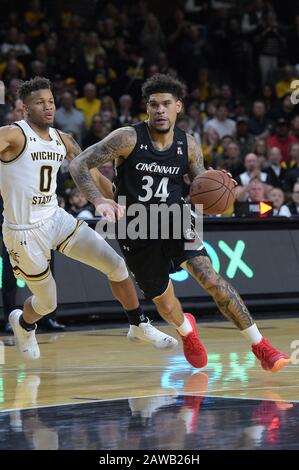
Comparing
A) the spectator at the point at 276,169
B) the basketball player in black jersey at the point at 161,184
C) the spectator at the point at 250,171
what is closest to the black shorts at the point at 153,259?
the basketball player in black jersey at the point at 161,184

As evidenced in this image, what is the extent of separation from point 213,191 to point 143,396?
175cm

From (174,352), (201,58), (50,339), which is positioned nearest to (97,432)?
(174,352)

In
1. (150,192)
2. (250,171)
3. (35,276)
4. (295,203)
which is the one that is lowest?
(35,276)

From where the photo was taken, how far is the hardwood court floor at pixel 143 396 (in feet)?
19.4

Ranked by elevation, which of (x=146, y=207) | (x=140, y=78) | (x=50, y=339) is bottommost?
(x=50, y=339)

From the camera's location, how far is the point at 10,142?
28.5ft

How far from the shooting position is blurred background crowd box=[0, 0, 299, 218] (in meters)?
16.2

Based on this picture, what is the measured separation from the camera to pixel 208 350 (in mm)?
10328

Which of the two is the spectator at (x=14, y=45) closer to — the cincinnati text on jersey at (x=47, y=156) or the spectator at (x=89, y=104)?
the spectator at (x=89, y=104)

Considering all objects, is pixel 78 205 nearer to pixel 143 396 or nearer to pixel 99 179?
pixel 99 179

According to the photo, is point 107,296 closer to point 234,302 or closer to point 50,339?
point 50,339

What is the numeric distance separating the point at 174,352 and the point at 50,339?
A: 173 cm

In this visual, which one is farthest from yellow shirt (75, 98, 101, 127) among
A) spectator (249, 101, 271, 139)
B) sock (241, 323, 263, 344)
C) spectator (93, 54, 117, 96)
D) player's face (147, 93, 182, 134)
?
sock (241, 323, 263, 344)

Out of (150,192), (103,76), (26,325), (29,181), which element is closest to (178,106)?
(150,192)
